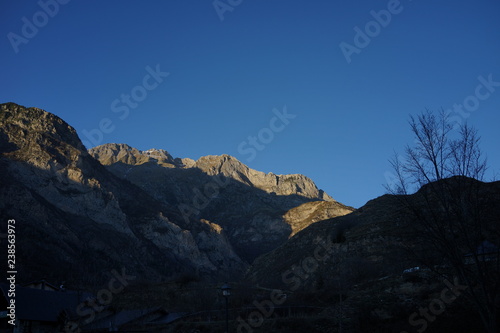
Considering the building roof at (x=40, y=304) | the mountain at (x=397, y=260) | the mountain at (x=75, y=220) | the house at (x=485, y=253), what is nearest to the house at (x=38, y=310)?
the building roof at (x=40, y=304)

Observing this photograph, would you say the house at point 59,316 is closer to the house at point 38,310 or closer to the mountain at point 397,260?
the house at point 38,310

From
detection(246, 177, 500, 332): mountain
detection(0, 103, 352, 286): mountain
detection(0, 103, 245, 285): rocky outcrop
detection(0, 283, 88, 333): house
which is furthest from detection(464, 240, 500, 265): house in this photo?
detection(0, 103, 245, 285): rocky outcrop

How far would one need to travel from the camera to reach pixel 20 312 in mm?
38812

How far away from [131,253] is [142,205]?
49.1 meters

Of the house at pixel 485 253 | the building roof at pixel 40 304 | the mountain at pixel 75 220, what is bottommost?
the house at pixel 485 253

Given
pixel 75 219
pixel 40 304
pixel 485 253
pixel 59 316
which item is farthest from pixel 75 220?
pixel 485 253

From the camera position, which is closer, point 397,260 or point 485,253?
point 485,253

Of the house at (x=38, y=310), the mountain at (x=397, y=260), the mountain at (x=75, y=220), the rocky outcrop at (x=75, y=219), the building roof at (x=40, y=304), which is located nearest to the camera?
the mountain at (x=397, y=260)

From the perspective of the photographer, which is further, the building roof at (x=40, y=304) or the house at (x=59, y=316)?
the building roof at (x=40, y=304)

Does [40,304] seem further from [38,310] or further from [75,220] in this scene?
[75,220]

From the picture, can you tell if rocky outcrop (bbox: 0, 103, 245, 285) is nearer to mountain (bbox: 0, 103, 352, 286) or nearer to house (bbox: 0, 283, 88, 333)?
mountain (bbox: 0, 103, 352, 286)

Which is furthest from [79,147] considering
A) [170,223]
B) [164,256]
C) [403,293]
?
[403,293]

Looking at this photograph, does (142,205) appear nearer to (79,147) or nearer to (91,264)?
(79,147)

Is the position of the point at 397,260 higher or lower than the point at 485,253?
higher
